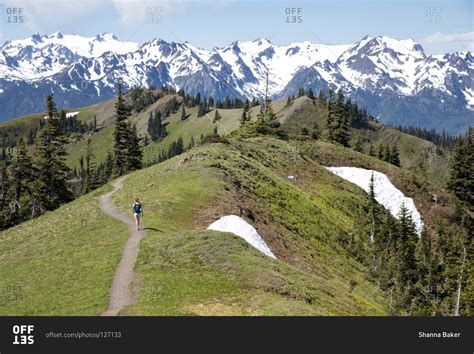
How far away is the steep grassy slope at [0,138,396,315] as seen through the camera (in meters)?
28.3

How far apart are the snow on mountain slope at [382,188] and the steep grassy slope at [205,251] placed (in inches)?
591

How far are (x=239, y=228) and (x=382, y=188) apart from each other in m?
58.5

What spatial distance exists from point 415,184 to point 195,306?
3354 inches

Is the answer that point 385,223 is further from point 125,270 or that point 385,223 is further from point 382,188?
point 125,270

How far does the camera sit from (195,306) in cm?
2617

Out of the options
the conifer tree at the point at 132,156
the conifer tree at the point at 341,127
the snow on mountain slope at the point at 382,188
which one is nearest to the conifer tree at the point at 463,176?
the snow on mountain slope at the point at 382,188

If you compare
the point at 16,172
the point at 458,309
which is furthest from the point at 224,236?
the point at 16,172

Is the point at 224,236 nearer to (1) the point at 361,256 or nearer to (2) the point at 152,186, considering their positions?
(2) the point at 152,186

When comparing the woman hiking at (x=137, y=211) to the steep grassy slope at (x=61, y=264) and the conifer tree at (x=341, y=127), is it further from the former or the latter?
the conifer tree at (x=341, y=127)

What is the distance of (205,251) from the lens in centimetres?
3378

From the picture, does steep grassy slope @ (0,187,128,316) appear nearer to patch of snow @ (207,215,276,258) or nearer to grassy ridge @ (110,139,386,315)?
grassy ridge @ (110,139,386,315)

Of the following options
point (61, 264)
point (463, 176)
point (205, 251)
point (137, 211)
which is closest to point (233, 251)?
point (205, 251)

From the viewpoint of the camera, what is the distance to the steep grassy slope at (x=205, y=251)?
2827 centimetres

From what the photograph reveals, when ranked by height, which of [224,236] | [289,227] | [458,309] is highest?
[224,236]
